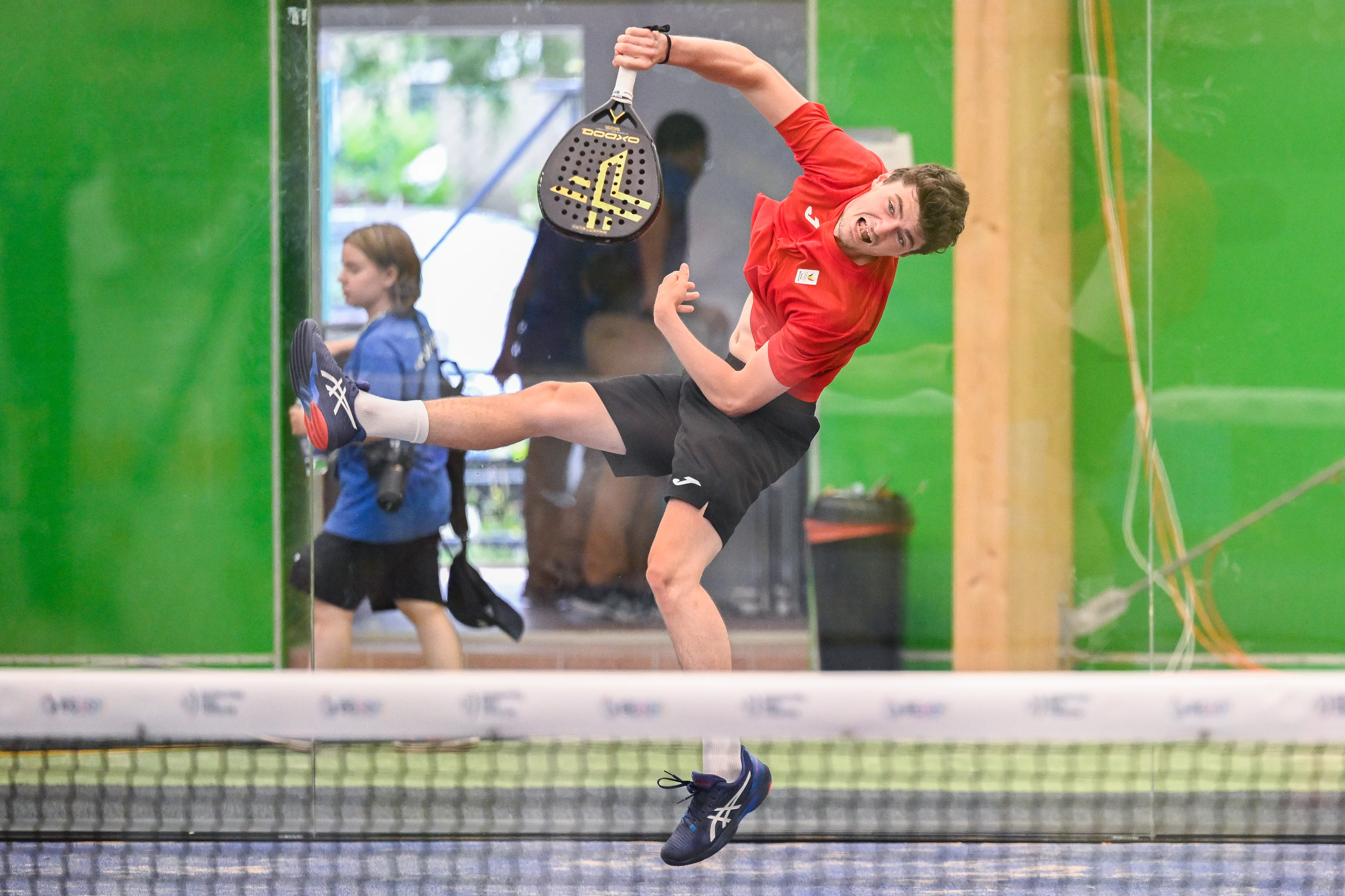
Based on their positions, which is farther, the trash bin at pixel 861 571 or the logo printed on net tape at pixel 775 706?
the trash bin at pixel 861 571

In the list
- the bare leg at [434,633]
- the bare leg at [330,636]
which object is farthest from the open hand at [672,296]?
the bare leg at [330,636]

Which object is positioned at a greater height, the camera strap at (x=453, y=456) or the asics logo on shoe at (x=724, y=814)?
the camera strap at (x=453, y=456)

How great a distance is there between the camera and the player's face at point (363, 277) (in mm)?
4859

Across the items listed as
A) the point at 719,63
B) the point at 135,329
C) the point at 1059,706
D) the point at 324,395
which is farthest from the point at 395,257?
the point at 1059,706

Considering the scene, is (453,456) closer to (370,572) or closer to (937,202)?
(370,572)

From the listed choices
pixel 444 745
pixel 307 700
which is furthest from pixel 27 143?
pixel 307 700

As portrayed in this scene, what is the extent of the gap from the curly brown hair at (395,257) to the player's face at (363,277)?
1cm

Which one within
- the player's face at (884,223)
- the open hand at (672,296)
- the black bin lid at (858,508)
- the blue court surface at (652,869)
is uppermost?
the player's face at (884,223)

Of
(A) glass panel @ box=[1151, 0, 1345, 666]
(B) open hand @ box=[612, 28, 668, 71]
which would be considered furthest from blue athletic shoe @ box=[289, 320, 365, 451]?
(A) glass panel @ box=[1151, 0, 1345, 666]

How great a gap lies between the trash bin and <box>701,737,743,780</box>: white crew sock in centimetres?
178

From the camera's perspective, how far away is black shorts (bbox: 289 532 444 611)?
479 cm

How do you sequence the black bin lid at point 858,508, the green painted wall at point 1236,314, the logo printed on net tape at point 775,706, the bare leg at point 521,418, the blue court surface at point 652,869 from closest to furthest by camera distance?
the logo printed on net tape at point 775,706, the bare leg at point 521,418, the blue court surface at point 652,869, the green painted wall at point 1236,314, the black bin lid at point 858,508

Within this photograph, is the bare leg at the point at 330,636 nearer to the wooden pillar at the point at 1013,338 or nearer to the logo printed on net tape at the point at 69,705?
the wooden pillar at the point at 1013,338

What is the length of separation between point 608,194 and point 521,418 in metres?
0.60
